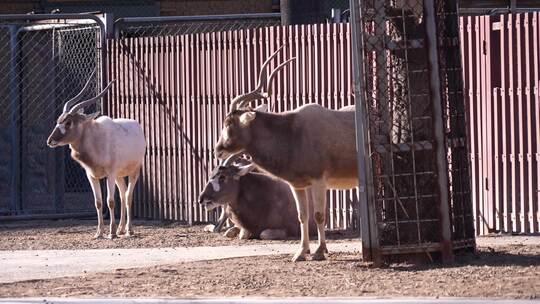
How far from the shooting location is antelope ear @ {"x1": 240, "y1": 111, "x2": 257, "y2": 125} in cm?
1366

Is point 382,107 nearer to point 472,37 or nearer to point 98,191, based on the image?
point 472,37

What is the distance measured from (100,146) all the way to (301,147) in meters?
4.50

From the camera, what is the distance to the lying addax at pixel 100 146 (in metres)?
17.1

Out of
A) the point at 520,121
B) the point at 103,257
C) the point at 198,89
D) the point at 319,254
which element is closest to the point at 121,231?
the point at 198,89

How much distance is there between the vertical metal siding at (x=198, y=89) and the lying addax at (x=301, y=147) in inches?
117

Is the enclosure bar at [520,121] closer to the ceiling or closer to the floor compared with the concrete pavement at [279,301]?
closer to the ceiling

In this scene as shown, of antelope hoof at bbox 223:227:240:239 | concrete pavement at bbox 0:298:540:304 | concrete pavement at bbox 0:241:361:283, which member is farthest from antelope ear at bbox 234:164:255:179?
concrete pavement at bbox 0:298:540:304

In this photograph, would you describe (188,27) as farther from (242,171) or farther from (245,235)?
(245,235)

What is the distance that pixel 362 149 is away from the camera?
12.4 meters

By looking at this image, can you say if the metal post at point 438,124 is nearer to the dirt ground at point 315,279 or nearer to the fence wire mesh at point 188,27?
the dirt ground at point 315,279

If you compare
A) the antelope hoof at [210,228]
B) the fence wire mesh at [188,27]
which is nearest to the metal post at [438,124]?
the antelope hoof at [210,228]

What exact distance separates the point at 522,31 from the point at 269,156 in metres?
3.47

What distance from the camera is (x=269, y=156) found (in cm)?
1364

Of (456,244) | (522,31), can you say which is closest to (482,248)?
(456,244)
